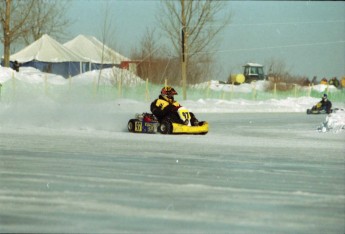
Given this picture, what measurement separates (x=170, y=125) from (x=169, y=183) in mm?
9428

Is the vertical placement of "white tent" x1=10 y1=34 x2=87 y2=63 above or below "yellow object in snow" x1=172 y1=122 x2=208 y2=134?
above

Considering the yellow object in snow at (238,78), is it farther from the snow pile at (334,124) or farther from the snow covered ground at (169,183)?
the snow covered ground at (169,183)

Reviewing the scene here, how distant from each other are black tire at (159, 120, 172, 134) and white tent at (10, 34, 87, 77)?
45258 millimetres

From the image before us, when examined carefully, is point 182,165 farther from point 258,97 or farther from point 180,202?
point 258,97

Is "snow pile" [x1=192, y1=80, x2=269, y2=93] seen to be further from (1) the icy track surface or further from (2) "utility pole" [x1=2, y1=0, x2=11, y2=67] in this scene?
(1) the icy track surface

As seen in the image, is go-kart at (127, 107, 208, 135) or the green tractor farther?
the green tractor

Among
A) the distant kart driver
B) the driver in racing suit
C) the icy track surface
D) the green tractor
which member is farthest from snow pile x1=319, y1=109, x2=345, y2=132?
the green tractor

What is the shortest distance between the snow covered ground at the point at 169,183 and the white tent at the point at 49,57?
45.2 metres

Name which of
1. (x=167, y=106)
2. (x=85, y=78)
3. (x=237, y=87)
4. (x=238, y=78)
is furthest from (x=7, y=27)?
(x=167, y=106)

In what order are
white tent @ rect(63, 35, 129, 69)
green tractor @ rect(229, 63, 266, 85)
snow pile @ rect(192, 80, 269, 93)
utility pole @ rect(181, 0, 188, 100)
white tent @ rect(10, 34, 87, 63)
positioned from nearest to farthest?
utility pole @ rect(181, 0, 188, 100) → white tent @ rect(10, 34, 87, 63) → snow pile @ rect(192, 80, 269, 93) → white tent @ rect(63, 35, 129, 69) → green tractor @ rect(229, 63, 266, 85)

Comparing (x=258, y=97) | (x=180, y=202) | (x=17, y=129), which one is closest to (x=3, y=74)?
(x=258, y=97)

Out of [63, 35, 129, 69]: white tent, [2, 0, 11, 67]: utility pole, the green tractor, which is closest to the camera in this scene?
[2, 0, 11, 67]: utility pole

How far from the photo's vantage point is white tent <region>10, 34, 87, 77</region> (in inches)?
2532

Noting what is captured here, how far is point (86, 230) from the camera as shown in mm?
7051
